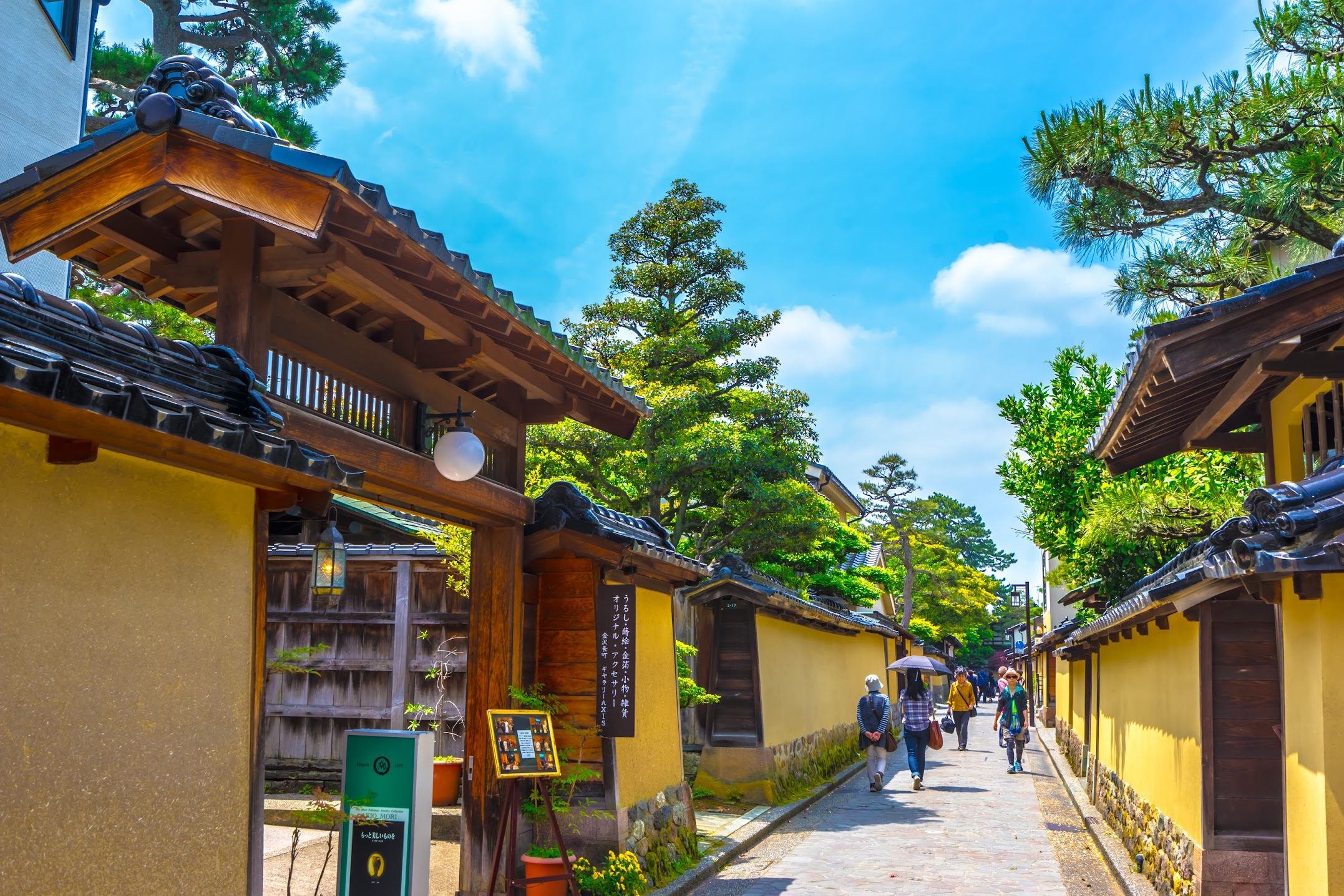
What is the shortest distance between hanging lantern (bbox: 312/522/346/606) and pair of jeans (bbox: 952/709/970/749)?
2430 cm

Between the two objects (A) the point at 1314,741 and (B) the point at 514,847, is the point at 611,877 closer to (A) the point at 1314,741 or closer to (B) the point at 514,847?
(B) the point at 514,847

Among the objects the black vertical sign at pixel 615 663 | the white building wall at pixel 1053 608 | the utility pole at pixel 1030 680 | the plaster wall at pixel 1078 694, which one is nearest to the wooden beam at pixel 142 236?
the black vertical sign at pixel 615 663

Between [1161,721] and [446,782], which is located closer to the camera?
[1161,721]

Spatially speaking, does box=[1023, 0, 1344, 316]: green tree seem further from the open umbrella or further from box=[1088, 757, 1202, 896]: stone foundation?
the open umbrella

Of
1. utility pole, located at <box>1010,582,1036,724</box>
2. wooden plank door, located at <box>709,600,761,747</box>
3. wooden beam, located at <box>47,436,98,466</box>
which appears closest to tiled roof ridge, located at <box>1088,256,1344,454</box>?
wooden beam, located at <box>47,436,98,466</box>

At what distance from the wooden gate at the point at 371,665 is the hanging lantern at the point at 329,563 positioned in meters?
6.37

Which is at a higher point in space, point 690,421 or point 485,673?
point 690,421

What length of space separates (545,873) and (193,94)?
21.3 feet

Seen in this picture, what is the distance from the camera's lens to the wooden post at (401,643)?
42.5 ft

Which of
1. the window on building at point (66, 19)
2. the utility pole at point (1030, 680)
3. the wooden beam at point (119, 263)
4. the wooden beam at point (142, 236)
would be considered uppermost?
the window on building at point (66, 19)

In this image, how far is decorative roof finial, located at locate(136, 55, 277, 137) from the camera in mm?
5590

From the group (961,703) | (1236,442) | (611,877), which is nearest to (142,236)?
(611,877)

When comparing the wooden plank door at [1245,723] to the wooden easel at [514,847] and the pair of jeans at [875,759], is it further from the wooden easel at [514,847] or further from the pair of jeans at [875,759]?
the pair of jeans at [875,759]

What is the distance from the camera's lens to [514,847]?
8.62 meters
